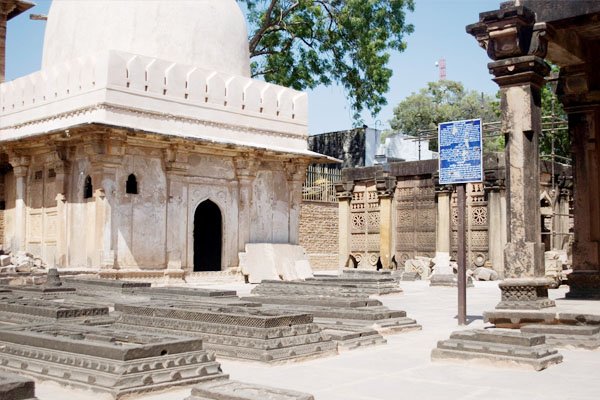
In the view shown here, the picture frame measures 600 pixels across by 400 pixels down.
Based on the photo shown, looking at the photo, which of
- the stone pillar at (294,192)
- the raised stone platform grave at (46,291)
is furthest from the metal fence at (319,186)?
the raised stone platform grave at (46,291)

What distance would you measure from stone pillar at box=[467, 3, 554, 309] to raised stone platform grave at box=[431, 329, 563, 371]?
1.68 metres

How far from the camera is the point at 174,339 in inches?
219

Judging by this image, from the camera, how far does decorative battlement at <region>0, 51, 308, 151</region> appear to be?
16047 millimetres

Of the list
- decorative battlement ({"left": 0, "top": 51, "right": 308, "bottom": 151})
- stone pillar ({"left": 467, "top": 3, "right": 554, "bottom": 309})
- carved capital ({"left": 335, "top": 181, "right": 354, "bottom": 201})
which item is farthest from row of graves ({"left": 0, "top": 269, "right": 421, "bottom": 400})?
carved capital ({"left": 335, "top": 181, "right": 354, "bottom": 201})

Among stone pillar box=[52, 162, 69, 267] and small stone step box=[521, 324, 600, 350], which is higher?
stone pillar box=[52, 162, 69, 267]

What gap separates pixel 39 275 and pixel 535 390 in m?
12.0

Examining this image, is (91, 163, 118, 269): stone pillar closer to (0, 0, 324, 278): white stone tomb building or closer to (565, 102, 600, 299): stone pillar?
(0, 0, 324, 278): white stone tomb building

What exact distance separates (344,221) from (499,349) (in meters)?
18.1

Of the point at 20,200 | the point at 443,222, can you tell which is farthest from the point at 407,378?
the point at 443,222

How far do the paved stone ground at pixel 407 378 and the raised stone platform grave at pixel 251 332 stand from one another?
124mm

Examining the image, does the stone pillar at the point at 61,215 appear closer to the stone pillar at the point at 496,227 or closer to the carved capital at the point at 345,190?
the carved capital at the point at 345,190

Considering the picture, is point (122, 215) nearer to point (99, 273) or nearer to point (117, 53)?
point (99, 273)

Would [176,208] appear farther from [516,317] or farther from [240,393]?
[240,393]

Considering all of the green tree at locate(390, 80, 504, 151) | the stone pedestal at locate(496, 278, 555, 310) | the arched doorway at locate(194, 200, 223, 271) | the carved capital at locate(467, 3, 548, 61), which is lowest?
the stone pedestal at locate(496, 278, 555, 310)
